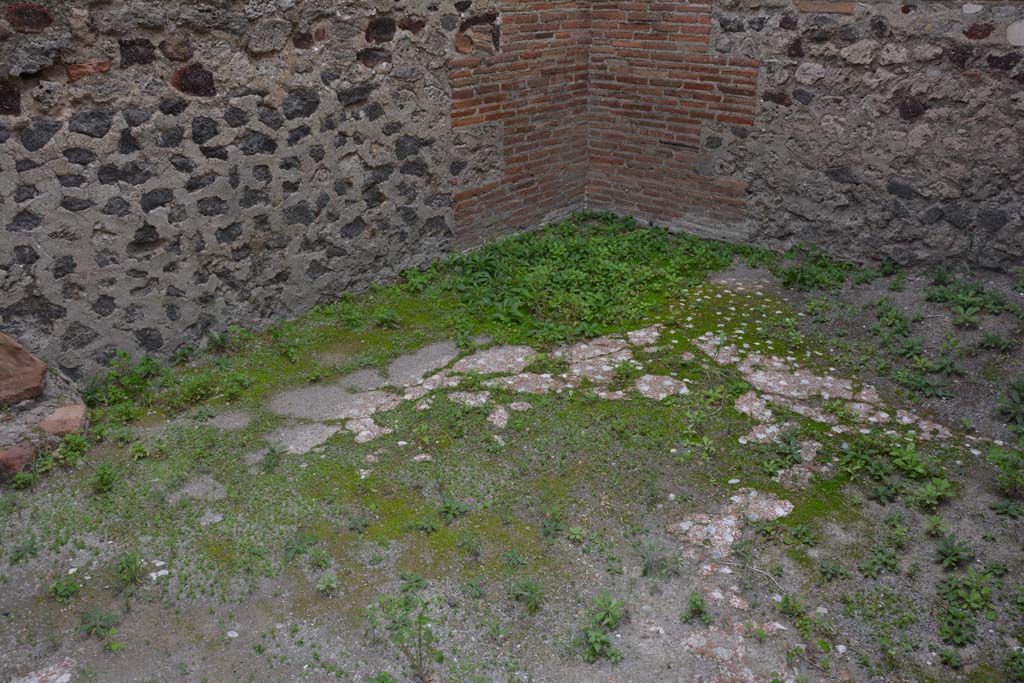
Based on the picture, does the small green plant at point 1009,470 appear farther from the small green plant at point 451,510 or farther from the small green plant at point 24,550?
the small green plant at point 24,550

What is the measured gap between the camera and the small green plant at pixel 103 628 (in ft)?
8.67

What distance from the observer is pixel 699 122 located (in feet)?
20.0

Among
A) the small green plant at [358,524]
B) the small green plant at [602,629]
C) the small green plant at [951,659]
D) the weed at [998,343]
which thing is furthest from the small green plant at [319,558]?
the weed at [998,343]

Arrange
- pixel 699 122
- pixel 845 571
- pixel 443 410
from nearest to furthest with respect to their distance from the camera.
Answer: pixel 845 571 → pixel 443 410 → pixel 699 122

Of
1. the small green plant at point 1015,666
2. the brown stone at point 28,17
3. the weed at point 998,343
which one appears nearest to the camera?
the small green plant at point 1015,666

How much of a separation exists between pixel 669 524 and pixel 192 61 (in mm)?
3171

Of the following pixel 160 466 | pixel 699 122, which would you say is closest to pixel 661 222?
pixel 699 122

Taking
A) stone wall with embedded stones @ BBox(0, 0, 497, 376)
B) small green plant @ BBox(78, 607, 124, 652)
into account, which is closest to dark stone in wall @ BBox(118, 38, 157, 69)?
stone wall with embedded stones @ BBox(0, 0, 497, 376)

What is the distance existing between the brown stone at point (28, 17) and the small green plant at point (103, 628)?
8.19 feet

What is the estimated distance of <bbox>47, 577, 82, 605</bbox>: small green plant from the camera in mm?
2836

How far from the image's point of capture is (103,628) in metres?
2.69

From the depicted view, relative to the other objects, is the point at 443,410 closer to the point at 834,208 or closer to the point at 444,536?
the point at 444,536

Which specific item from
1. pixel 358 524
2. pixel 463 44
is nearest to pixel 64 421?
pixel 358 524

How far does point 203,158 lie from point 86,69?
0.68 metres
